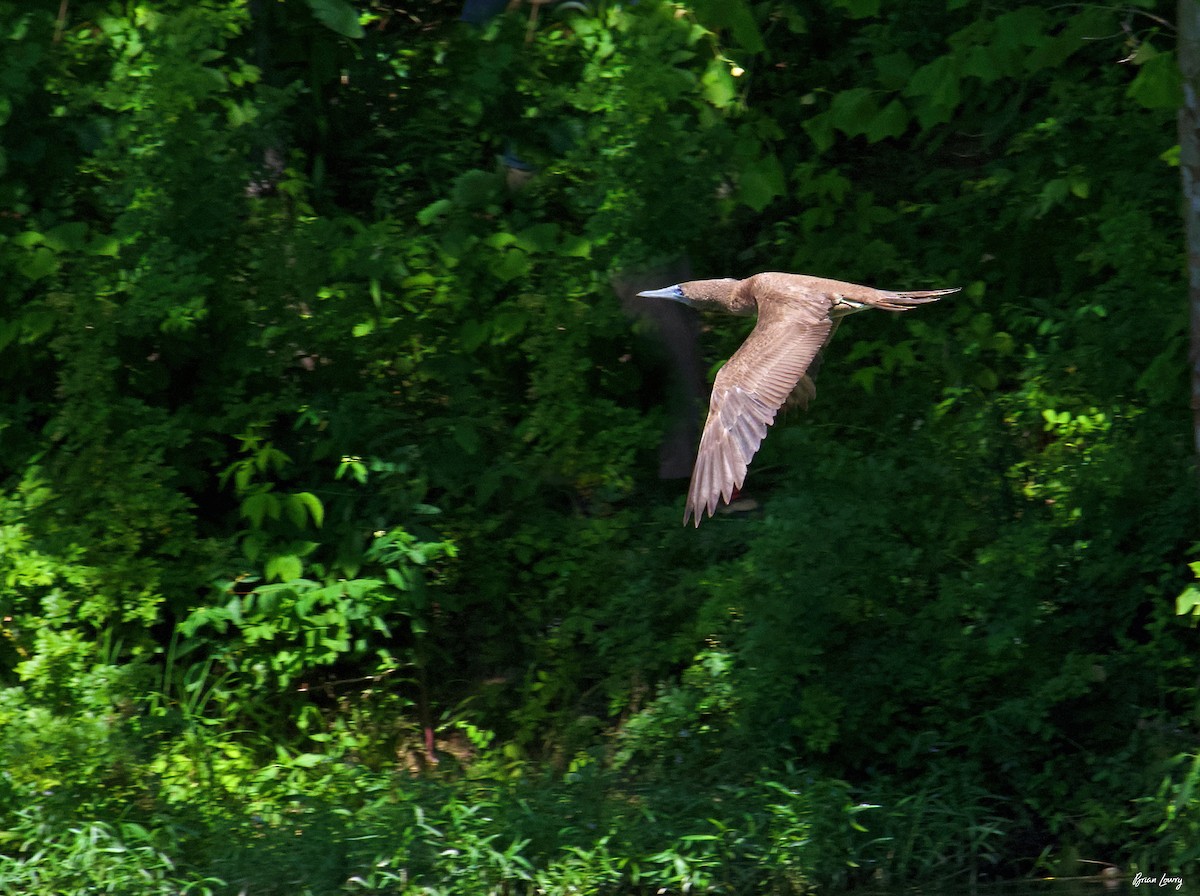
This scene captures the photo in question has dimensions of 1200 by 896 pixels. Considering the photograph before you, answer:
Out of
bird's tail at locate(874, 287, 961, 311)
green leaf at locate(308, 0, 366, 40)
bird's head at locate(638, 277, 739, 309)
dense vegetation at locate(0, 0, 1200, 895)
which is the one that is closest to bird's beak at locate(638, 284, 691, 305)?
bird's head at locate(638, 277, 739, 309)

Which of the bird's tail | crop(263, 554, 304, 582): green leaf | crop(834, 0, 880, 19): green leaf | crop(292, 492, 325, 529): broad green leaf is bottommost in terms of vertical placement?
crop(263, 554, 304, 582): green leaf

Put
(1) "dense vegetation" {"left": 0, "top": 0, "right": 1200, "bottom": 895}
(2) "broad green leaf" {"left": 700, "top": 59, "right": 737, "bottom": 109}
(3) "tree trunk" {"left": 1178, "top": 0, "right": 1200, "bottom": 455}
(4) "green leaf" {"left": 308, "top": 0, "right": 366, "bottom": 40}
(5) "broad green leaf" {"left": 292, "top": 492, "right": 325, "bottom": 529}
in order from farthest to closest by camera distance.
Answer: (4) "green leaf" {"left": 308, "top": 0, "right": 366, "bottom": 40}
(2) "broad green leaf" {"left": 700, "top": 59, "right": 737, "bottom": 109}
(5) "broad green leaf" {"left": 292, "top": 492, "right": 325, "bottom": 529}
(1) "dense vegetation" {"left": 0, "top": 0, "right": 1200, "bottom": 895}
(3) "tree trunk" {"left": 1178, "top": 0, "right": 1200, "bottom": 455}

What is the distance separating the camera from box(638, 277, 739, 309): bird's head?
550 cm

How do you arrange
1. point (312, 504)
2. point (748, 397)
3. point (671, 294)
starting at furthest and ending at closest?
point (312, 504)
point (671, 294)
point (748, 397)

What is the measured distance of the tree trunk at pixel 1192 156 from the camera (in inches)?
194

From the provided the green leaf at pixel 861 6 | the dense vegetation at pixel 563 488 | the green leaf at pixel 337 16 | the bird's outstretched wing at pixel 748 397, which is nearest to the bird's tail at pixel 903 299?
the bird's outstretched wing at pixel 748 397

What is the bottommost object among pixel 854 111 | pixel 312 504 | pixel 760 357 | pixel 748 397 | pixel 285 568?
pixel 285 568

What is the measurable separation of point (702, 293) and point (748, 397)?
95 cm

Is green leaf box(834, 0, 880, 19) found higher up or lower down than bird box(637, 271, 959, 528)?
higher up

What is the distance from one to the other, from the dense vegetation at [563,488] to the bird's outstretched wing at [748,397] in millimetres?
901

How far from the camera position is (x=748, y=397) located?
4.71 m

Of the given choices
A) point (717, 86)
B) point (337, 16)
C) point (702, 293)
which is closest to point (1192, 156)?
point (702, 293)

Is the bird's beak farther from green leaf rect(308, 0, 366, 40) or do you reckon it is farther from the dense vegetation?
green leaf rect(308, 0, 366, 40)

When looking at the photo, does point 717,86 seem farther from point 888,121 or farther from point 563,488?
point 563,488
